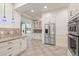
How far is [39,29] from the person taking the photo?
10.9m

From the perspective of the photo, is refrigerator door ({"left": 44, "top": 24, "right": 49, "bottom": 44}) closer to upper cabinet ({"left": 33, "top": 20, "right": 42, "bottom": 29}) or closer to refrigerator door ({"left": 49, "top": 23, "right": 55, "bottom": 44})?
refrigerator door ({"left": 49, "top": 23, "right": 55, "bottom": 44})

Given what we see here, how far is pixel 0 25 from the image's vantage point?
3.87 meters

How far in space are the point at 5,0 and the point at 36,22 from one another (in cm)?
1033

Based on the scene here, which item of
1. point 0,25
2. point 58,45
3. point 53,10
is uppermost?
point 53,10

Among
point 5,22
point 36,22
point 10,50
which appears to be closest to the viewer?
point 10,50

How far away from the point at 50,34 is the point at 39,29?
12.4 feet

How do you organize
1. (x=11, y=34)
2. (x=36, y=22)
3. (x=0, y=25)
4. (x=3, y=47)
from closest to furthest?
(x=3, y=47) → (x=0, y=25) → (x=11, y=34) → (x=36, y=22)

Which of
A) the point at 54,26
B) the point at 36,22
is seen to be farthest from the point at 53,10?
the point at 36,22

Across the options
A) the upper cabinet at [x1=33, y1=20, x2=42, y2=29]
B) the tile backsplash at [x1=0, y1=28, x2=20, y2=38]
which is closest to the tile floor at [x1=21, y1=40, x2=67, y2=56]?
the tile backsplash at [x1=0, y1=28, x2=20, y2=38]

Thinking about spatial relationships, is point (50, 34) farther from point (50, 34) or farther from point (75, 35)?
point (75, 35)

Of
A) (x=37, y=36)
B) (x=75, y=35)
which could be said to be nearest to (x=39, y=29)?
(x=37, y=36)

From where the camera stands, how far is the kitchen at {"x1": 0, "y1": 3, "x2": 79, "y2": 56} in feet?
10.1

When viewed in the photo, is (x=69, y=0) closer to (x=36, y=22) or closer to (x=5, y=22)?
(x=5, y=22)

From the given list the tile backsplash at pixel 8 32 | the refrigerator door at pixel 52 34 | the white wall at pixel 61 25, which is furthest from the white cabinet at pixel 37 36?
the tile backsplash at pixel 8 32
